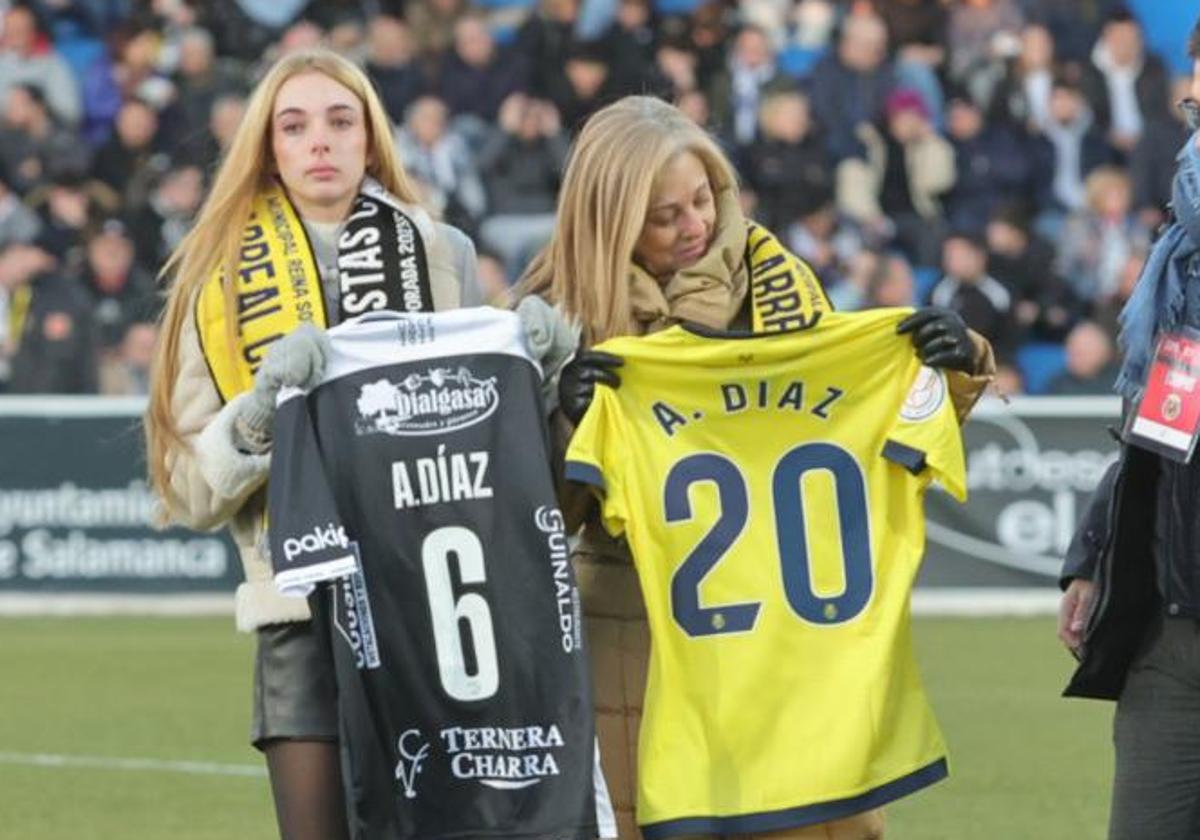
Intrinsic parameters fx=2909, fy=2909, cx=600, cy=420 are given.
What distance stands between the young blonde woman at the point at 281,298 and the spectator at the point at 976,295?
42.0ft

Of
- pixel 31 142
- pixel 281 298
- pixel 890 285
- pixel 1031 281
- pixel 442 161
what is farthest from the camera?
pixel 31 142

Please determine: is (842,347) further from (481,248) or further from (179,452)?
(481,248)

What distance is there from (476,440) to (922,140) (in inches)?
577

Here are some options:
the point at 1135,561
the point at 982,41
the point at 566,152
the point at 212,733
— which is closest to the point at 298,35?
the point at 566,152

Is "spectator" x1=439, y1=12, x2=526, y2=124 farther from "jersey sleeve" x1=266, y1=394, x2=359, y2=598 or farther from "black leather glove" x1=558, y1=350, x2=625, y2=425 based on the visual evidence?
"jersey sleeve" x1=266, y1=394, x2=359, y2=598

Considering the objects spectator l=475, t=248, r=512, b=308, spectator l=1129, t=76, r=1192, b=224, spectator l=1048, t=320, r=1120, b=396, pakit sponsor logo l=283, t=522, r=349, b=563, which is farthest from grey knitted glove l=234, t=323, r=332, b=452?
spectator l=1129, t=76, r=1192, b=224

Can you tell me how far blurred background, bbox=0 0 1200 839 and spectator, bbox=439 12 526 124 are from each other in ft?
0.07

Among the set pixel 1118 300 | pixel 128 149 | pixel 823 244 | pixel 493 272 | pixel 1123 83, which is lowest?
pixel 1118 300

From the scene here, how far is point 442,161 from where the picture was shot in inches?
769

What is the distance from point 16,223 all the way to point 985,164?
21.6 feet

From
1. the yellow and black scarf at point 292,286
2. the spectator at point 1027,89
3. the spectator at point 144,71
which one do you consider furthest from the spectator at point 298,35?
the yellow and black scarf at point 292,286

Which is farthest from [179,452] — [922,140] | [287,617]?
[922,140]

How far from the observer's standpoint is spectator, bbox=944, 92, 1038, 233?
19.9 metres

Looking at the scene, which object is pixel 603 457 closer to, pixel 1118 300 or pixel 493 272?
pixel 493 272
